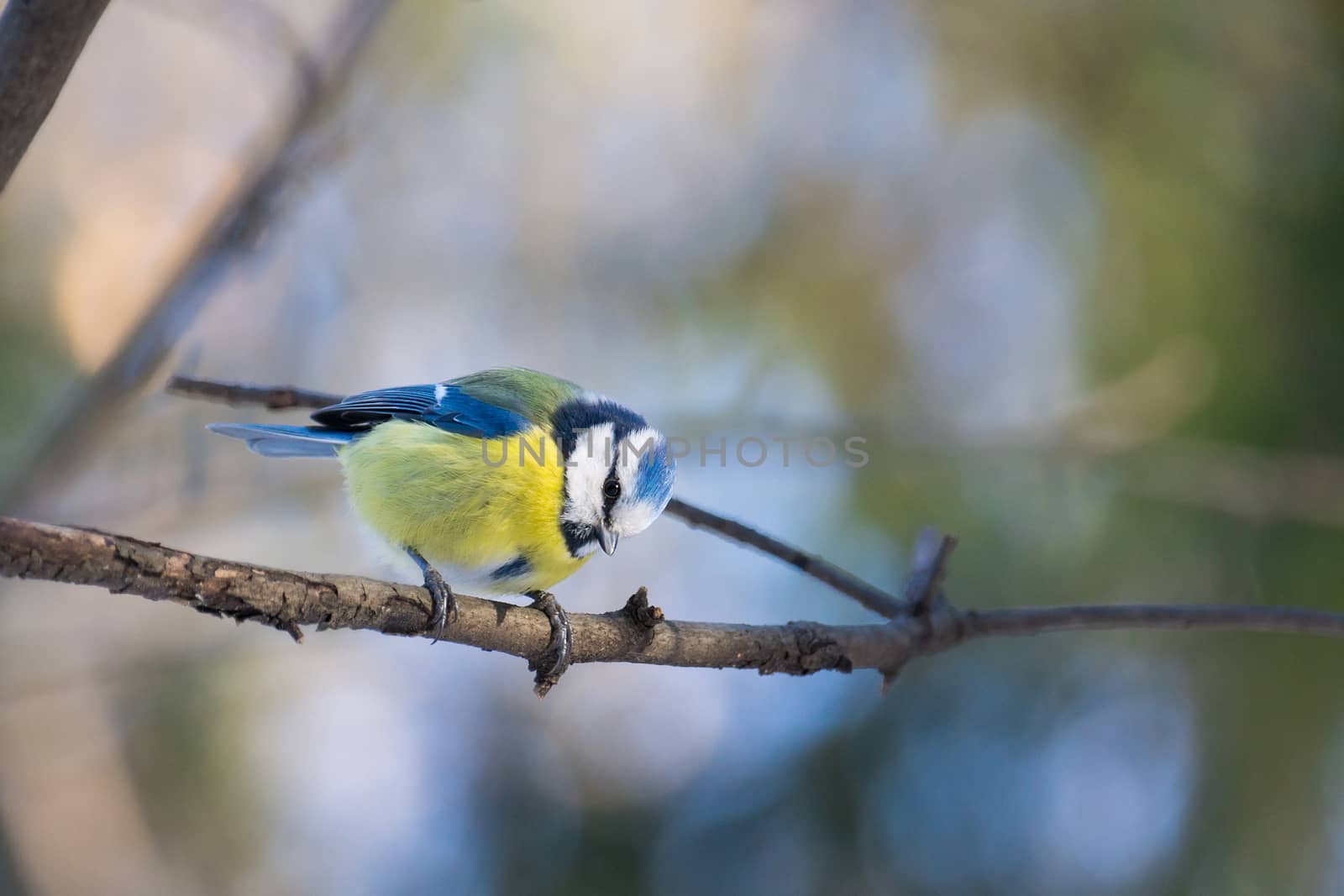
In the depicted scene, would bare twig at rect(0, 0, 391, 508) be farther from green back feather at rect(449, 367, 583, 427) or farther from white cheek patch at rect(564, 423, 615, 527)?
white cheek patch at rect(564, 423, 615, 527)

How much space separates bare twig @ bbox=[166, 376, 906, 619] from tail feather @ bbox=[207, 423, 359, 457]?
88mm

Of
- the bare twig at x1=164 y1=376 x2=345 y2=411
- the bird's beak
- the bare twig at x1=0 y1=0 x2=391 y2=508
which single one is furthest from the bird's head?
the bare twig at x1=0 y1=0 x2=391 y2=508

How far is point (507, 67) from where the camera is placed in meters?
3.40

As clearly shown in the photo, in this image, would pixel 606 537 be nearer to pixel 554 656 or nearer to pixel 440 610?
pixel 554 656

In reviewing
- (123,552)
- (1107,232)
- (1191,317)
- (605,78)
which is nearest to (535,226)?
(605,78)

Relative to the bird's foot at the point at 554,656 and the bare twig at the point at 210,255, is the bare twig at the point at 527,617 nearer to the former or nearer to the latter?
the bird's foot at the point at 554,656

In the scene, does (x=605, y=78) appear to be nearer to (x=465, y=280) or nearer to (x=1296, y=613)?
(x=465, y=280)

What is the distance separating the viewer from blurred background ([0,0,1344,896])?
2480 millimetres

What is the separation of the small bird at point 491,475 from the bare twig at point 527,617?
0.11 metres

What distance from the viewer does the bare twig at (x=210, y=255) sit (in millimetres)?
1375

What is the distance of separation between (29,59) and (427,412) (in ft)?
3.03

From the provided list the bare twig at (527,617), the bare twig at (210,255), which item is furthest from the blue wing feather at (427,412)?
the bare twig at (527,617)

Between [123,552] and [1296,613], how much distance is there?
1608mm

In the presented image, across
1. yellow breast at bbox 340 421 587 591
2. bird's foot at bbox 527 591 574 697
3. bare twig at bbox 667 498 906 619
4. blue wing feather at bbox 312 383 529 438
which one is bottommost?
bird's foot at bbox 527 591 574 697
